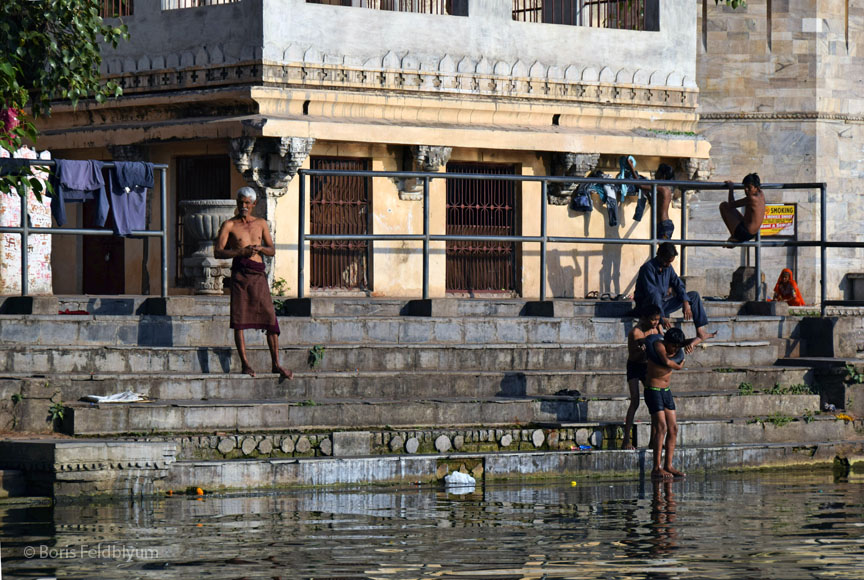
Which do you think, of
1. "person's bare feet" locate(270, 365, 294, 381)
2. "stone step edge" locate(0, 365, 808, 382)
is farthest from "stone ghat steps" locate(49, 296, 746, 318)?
"person's bare feet" locate(270, 365, 294, 381)

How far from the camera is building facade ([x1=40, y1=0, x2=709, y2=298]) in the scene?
65.6 feet

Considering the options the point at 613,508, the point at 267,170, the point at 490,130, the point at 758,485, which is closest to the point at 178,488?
the point at 613,508

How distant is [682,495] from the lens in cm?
1318

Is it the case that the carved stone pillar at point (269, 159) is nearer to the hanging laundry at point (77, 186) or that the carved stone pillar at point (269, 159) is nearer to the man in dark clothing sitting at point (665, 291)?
the hanging laundry at point (77, 186)

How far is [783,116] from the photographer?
29188 millimetres

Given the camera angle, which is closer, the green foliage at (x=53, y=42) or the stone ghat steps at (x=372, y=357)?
the stone ghat steps at (x=372, y=357)

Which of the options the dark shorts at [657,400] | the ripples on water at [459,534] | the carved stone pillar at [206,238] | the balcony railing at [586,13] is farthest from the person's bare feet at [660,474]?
the balcony railing at [586,13]

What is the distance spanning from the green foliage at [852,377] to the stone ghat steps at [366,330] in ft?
3.12

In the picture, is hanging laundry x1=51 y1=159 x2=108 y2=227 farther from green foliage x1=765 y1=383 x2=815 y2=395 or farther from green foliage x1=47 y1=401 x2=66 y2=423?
green foliage x1=765 y1=383 x2=815 y2=395

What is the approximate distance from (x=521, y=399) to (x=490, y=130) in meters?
6.92

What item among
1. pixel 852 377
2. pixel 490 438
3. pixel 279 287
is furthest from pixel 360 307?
pixel 852 377

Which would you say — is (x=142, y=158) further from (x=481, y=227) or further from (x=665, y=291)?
(x=665, y=291)

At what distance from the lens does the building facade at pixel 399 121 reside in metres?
20.0

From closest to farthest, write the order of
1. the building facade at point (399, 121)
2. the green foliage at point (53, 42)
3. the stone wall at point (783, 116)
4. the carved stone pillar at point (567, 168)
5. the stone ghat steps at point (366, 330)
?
the green foliage at point (53, 42), the stone ghat steps at point (366, 330), the building facade at point (399, 121), the carved stone pillar at point (567, 168), the stone wall at point (783, 116)
